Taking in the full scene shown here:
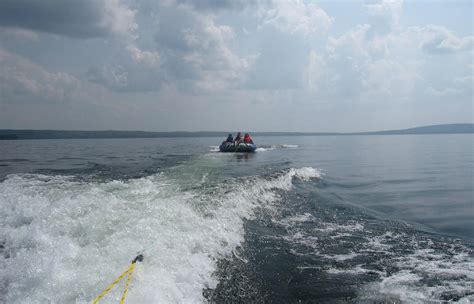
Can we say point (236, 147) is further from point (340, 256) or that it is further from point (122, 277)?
point (122, 277)

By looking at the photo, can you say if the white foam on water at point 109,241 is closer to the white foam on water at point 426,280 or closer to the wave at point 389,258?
the wave at point 389,258

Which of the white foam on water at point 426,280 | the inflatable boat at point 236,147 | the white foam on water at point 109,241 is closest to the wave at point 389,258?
the white foam on water at point 426,280

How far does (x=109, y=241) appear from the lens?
5.84 metres

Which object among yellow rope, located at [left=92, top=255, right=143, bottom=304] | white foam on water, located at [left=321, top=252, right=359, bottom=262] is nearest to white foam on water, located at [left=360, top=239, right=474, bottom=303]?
white foam on water, located at [left=321, top=252, right=359, bottom=262]

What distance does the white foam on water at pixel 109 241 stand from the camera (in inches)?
174

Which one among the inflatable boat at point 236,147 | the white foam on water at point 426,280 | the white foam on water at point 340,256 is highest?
the inflatable boat at point 236,147

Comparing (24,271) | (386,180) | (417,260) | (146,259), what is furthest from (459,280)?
(386,180)

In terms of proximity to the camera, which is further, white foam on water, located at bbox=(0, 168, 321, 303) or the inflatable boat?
the inflatable boat

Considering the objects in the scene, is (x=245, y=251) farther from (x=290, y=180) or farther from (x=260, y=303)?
(x=290, y=180)

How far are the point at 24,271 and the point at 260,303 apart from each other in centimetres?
341

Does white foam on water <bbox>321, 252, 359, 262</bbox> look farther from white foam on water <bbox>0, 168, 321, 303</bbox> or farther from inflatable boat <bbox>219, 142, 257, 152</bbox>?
inflatable boat <bbox>219, 142, 257, 152</bbox>

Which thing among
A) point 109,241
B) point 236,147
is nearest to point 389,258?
point 109,241

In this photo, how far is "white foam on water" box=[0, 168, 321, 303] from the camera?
443cm

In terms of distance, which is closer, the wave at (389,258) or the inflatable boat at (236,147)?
the wave at (389,258)
